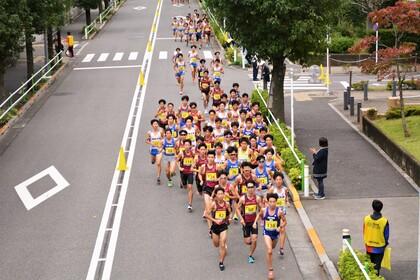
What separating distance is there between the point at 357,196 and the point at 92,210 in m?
6.67

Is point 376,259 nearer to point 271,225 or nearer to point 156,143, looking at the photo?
point 271,225

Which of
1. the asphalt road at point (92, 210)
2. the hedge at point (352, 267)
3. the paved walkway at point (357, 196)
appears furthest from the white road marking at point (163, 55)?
the hedge at point (352, 267)

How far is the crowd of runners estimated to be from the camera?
1533 centimetres

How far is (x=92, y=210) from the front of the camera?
63.5 feet

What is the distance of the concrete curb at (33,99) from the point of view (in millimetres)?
28509

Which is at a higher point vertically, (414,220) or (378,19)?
(378,19)

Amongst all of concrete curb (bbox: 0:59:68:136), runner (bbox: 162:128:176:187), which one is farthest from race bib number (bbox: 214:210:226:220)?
concrete curb (bbox: 0:59:68:136)

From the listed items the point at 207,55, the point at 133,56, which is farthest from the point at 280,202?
the point at 133,56

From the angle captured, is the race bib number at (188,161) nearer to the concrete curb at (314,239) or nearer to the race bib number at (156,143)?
the race bib number at (156,143)

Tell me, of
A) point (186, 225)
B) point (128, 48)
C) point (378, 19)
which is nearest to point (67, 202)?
point (186, 225)

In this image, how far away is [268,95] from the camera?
30.5 metres

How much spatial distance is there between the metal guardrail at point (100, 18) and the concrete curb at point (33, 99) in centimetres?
1454

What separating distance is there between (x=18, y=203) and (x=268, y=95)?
1308 cm

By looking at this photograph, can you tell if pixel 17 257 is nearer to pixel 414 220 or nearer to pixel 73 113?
pixel 414 220
